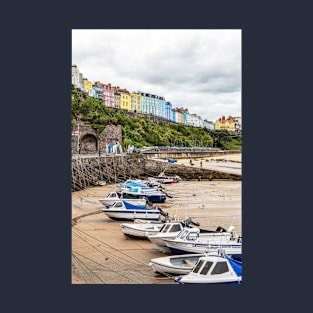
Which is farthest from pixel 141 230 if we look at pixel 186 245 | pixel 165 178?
pixel 165 178

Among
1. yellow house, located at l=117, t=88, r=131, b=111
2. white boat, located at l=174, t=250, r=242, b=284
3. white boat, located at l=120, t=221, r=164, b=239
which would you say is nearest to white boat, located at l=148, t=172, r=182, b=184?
yellow house, located at l=117, t=88, r=131, b=111

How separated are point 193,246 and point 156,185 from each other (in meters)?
11.0

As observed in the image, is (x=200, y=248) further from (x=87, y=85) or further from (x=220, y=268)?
(x=87, y=85)

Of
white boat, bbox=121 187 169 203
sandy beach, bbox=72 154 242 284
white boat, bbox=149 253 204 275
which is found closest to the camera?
white boat, bbox=149 253 204 275

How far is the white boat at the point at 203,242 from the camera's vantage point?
27.8 feet

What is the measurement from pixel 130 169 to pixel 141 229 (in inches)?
487

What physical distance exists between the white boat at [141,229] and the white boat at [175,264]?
2287mm

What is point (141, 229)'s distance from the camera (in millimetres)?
10594

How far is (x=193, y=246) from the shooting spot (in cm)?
864

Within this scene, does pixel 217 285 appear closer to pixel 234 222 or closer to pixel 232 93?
pixel 232 93

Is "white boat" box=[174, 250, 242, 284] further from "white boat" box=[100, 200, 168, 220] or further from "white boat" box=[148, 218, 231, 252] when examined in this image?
"white boat" box=[100, 200, 168, 220]

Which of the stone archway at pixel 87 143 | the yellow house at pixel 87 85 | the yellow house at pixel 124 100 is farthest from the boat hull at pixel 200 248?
the yellow house at pixel 87 85

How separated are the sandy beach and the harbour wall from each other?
0.70m

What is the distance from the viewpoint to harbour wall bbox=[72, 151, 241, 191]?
63.3ft
